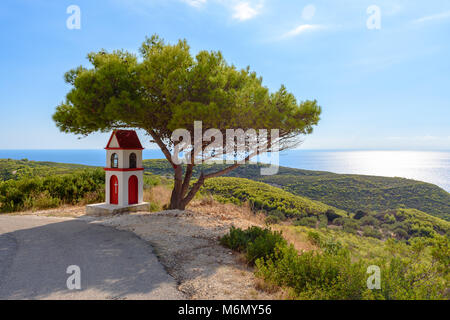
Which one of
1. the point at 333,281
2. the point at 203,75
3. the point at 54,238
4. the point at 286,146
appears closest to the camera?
the point at 333,281

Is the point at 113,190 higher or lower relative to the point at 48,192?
higher

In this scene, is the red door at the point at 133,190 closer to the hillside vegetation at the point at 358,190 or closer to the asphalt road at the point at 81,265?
the asphalt road at the point at 81,265

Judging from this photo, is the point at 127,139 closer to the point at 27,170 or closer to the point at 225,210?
the point at 225,210

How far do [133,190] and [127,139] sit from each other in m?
2.00

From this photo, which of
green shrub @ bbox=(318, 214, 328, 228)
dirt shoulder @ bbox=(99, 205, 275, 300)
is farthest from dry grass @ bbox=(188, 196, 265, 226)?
green shrub @ bbox=(318, 214, 328, 228)

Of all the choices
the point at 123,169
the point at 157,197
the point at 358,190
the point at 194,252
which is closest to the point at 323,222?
the point at 157,197

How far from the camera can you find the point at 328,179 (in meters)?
50.3

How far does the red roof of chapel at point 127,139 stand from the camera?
973 cm

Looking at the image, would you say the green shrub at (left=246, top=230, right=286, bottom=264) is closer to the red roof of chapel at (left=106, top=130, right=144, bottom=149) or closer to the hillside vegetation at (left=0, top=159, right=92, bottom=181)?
the red roof of chapel at (left=106, top=130, right=144, bottom=149)

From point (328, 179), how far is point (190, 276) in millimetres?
50455

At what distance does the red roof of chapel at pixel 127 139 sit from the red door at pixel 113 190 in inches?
50.5

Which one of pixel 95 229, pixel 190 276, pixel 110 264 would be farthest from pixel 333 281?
pixel 95 229

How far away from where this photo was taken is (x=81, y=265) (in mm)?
4691
